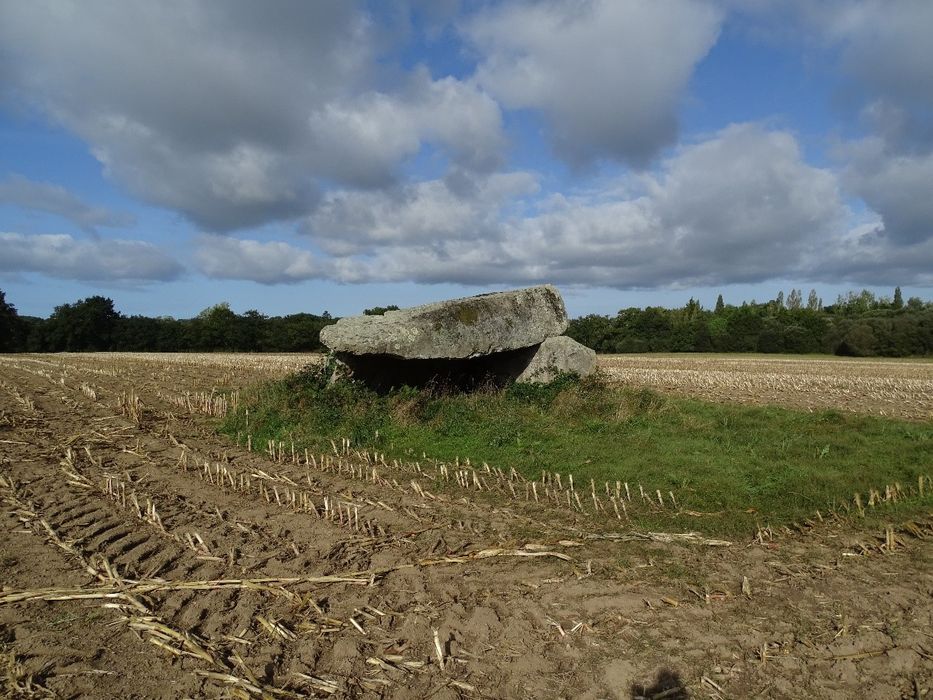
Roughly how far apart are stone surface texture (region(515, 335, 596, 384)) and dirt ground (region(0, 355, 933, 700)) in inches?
248

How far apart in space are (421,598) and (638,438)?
630 cm

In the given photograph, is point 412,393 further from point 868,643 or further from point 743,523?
point 868,643

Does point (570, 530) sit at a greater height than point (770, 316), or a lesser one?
lesser

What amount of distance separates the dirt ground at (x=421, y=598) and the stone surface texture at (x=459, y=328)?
4.22 m

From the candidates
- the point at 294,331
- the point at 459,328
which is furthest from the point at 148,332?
the point at 459,328

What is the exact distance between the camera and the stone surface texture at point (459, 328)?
460 inches

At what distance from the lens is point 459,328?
1250cm

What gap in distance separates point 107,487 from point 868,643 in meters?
7.75

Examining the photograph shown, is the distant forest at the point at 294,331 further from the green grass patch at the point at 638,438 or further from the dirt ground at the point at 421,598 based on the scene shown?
the dirt ground at the point at 421,598

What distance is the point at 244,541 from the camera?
231 inches

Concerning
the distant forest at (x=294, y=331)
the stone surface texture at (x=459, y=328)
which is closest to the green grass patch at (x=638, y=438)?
the stone surface texture at (x=459, y=328)

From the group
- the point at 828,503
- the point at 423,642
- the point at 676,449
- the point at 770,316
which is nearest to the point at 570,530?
the point at 423,642

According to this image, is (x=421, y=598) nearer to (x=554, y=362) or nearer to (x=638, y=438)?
(x=638, y=438)

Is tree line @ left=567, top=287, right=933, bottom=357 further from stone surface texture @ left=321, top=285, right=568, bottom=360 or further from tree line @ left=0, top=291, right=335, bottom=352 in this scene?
stone surface texture @ left=321, top=285, right=568, bottom=360
